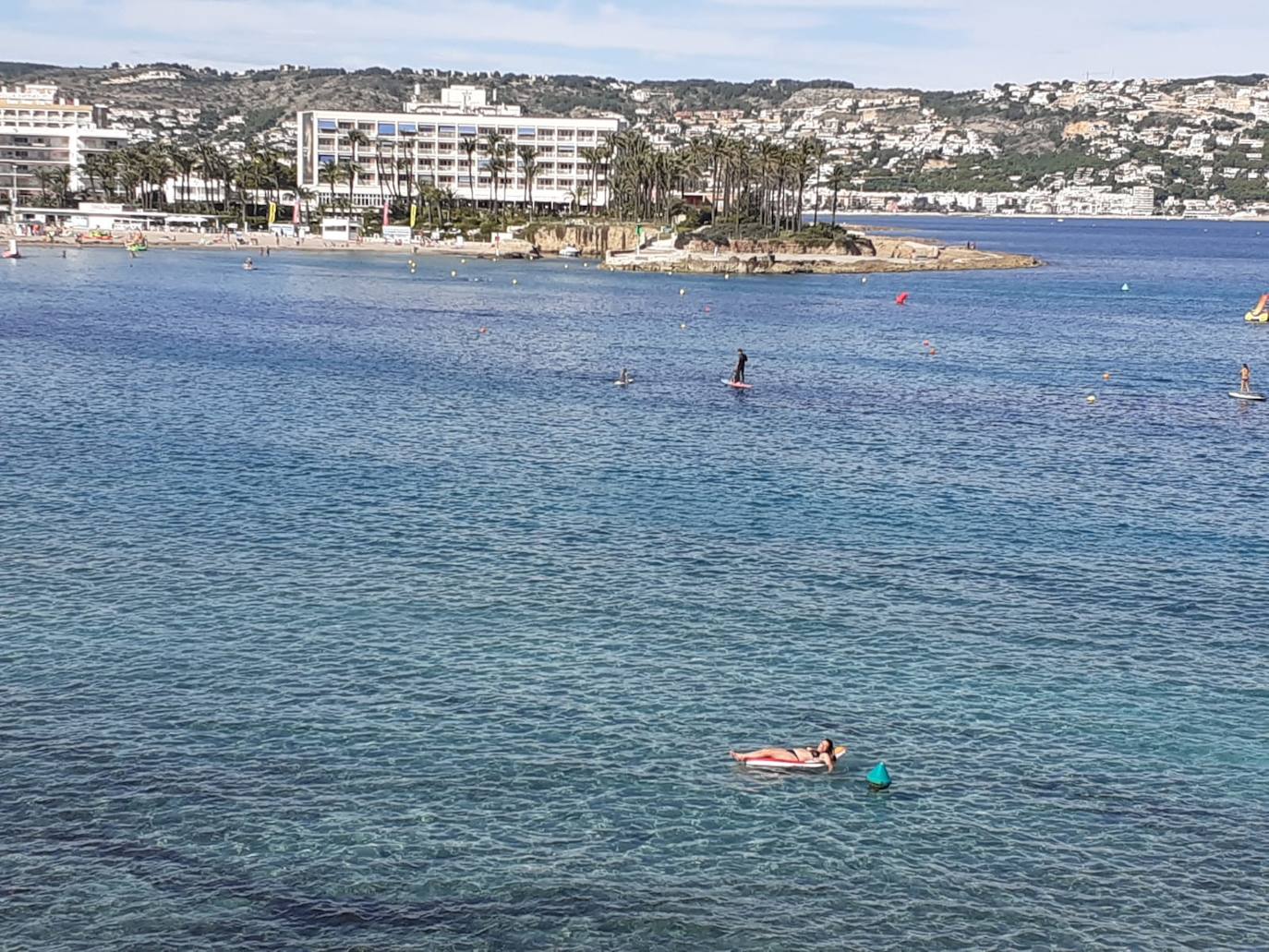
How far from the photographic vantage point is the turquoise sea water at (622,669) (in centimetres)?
2459

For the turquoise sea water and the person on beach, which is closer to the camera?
the turquoise sea water

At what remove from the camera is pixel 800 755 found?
29.2 meters

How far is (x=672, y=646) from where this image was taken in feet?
119

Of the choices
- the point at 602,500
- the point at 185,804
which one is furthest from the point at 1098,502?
the point at 185,804

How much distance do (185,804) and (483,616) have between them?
1217 centimetres

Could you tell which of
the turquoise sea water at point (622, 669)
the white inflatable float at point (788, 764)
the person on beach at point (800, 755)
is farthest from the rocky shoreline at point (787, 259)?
the white inflatable float at point (788, 764)

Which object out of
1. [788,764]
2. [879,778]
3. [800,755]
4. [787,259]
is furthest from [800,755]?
[787,259]

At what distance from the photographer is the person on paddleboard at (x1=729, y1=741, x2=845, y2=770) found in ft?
95.4

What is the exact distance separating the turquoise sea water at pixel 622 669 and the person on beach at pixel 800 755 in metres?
0.58

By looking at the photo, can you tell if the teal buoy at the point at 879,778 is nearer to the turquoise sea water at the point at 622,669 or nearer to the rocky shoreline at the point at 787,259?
the turquoise sea water at the point at 622,669

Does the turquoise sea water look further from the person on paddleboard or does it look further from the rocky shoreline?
the rocky shoreline

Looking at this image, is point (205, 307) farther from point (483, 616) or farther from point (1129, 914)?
point (1129, 914)

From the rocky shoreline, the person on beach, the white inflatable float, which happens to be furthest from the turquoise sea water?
the rocky shoreline

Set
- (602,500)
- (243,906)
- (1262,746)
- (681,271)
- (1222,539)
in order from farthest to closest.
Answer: (681,271) → (602,500) → (1222,539) → (1262,746) → (243,906)
